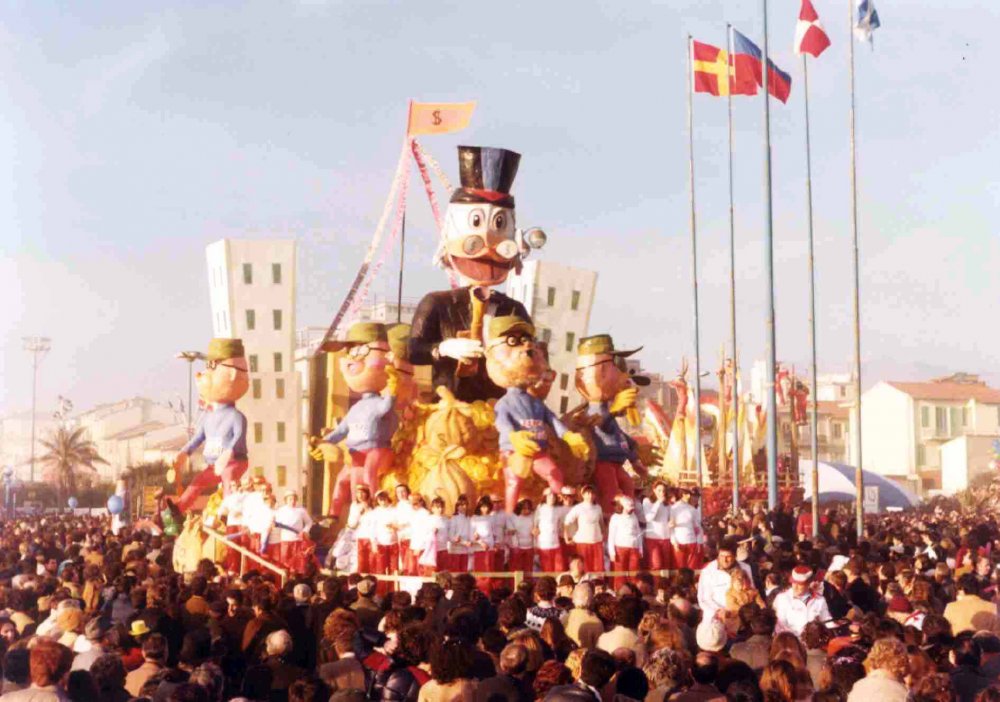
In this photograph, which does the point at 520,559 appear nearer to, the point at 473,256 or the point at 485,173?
the point at 473,256

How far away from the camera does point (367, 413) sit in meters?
19.4

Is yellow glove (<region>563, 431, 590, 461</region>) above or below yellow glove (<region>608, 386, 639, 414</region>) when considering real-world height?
below

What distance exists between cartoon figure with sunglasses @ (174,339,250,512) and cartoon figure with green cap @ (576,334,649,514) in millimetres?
5276

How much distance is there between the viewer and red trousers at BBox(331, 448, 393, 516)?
19.3 m

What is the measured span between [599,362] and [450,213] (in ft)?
11.0

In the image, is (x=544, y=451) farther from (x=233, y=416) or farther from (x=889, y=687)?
(x=889, y=687)

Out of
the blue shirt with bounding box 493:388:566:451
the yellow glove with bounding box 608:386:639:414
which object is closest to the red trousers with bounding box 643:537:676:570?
the blue shirt with bounding box 493:388:566:451

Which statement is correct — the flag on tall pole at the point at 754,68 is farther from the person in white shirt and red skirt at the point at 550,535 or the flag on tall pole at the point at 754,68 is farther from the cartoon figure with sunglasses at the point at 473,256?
the person in white shirt and red skirt at the point at 550,535

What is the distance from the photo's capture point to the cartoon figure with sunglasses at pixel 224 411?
2056 centimetres

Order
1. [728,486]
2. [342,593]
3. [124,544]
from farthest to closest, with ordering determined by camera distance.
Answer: [728,486] < [124,544] < [342,593]

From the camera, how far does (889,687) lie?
7.41 m

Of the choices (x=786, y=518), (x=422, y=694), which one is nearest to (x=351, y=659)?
(x=422, y=694)

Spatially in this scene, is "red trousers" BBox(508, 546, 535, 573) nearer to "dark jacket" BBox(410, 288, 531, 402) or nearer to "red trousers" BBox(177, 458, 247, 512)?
"dark jacket" BBox(410, 288, 531, 402)

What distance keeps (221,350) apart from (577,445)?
5.80 meters
